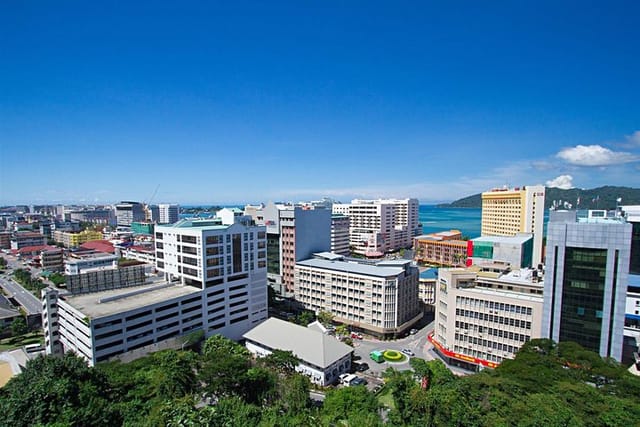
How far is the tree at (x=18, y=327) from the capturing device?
5244 centimetres

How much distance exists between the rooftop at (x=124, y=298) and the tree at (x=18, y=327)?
18120mm

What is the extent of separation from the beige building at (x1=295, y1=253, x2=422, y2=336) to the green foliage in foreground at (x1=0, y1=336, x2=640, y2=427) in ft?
A: 64.4

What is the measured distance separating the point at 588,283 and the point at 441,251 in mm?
66656

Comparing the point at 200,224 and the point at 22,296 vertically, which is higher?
the point at 200,224

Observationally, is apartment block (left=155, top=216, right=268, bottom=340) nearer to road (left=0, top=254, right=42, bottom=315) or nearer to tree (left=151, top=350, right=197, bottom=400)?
tree (left=151, top=350, right=197, bottom=400)

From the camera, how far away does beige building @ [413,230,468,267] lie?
96.1 m

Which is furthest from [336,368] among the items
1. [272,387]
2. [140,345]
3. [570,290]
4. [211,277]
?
[570,290]

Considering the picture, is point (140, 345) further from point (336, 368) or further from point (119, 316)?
point (336, 368)

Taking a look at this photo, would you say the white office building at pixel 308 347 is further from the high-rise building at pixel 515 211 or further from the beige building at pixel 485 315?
the high-rise building at pixel 515 211

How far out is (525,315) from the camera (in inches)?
1447

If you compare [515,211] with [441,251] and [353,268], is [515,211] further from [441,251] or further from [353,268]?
[353,268]

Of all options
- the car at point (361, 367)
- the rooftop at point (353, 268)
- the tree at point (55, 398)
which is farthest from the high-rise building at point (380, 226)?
the tree at point (55, 398)

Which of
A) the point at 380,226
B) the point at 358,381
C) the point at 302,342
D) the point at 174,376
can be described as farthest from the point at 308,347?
the point at 380,226

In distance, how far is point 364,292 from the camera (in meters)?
51.2
